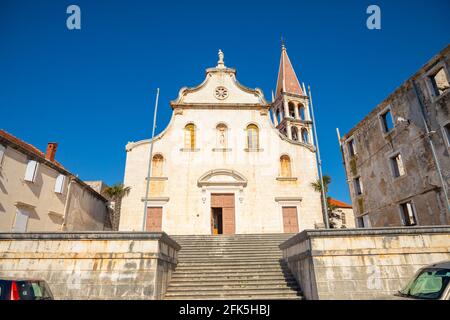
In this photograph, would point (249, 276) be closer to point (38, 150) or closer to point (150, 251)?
point (150, 251)

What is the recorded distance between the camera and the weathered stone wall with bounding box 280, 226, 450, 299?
7.98 metres

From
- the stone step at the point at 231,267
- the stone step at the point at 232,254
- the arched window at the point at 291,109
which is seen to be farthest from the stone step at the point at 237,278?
the arched window at the point at 291,109

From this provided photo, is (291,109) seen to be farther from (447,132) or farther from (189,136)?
(447,132)

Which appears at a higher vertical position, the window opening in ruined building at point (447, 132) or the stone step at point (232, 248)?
the window opening in ruined building at point (447, 132)

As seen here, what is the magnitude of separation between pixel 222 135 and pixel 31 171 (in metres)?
12.9

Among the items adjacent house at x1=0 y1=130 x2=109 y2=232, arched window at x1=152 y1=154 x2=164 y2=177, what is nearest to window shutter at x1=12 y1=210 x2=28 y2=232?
adjacent house at x1=0 y1=130 x2=109 y2=232

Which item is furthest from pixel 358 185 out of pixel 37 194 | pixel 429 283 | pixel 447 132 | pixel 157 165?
pixel 37 194

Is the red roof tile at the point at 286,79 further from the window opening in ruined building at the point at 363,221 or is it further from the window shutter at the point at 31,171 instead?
the window shutter at the point at 31,171

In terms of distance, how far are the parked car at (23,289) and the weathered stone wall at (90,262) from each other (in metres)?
2.60

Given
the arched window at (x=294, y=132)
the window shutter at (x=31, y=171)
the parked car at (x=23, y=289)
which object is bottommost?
the parked car at (x=23, y=289)

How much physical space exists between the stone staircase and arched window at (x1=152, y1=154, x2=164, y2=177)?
6.55m

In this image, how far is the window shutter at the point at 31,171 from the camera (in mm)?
15630

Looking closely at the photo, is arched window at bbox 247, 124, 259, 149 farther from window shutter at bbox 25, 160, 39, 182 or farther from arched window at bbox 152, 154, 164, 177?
window shutter at bbox 25, 160, 39, 182
